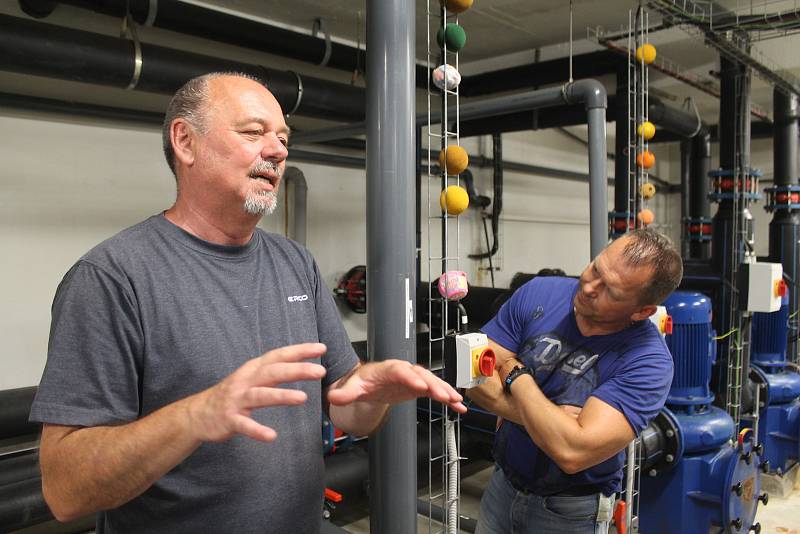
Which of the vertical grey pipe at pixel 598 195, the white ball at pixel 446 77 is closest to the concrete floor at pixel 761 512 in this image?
the vertical grey pipe at pixel 598 195

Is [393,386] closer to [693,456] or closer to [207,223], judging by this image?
[207,223]

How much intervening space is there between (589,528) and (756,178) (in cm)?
Result: 260

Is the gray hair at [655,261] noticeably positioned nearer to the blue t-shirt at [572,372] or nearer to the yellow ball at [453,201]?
the blue t-shirt at [572,372]

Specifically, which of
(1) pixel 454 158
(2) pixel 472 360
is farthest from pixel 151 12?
(2) pixel 472 360

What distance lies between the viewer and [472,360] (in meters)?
1.38

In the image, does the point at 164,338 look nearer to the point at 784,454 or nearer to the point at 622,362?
the point at 622,362

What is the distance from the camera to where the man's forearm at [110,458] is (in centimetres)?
76

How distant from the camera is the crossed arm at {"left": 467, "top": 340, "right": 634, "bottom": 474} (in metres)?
1.34

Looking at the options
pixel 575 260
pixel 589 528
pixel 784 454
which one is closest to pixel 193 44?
pixel 589 528

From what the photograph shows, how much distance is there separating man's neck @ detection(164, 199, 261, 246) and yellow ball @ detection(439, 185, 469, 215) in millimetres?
564

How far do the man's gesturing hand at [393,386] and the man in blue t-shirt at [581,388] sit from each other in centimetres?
44

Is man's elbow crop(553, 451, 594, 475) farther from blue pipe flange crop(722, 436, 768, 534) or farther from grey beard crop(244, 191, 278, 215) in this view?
blue pipe flange crop(722, 436, 768, 534)

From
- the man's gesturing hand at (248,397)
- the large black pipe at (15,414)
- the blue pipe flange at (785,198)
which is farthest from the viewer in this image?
the blue pipe flange at (785,198)

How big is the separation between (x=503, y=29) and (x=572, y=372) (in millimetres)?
3423
